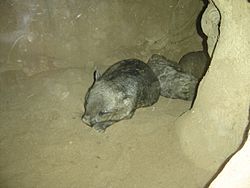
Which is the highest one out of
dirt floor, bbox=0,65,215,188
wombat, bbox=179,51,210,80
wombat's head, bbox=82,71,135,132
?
wombat, bbox=179,51,210,80

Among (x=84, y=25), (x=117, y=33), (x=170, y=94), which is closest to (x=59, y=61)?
(x=84, y=25)

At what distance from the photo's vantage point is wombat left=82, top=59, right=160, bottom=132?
151 inches

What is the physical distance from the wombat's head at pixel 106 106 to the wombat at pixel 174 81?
67cm

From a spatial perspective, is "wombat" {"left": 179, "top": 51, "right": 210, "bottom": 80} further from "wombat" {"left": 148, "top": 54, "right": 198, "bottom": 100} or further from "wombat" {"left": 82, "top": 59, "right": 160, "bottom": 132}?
"wombat" {"left": 82, "top": 59, "right": 160, "bottom": 132}

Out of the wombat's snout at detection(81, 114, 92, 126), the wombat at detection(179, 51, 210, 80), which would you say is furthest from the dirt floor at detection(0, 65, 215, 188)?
the wombat at detection(179, 51, 210, 80)

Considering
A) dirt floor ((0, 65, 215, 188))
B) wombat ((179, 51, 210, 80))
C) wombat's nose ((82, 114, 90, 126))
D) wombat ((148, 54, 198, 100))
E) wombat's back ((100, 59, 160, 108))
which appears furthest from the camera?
wombat ((179, 51, 210, 80))

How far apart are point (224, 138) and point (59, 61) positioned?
109 inches

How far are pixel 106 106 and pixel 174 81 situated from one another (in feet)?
3.63

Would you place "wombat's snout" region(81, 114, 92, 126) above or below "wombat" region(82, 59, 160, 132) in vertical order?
below

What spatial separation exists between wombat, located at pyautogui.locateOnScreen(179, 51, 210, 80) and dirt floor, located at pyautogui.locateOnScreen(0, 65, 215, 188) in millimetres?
609

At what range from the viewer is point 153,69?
465 centimetres

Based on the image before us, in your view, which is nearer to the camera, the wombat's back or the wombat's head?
the wombat's head

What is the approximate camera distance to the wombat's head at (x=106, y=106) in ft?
12.5

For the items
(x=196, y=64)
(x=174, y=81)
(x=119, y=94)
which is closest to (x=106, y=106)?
(x=119, y=94)
